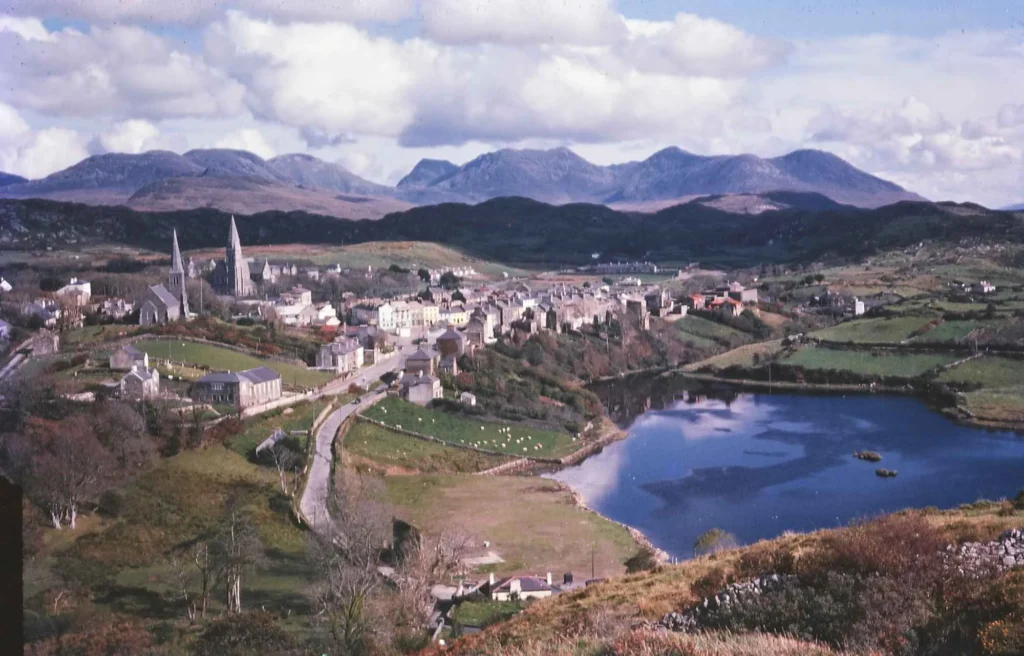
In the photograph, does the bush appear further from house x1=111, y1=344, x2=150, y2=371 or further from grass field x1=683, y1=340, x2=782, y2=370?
grass field x1=683, y1=340, x2=782, y2=370

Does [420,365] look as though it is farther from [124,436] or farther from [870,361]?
[870,361]

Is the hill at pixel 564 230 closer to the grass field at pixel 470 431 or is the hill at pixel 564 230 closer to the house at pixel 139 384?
the grass field at pixel 470 431

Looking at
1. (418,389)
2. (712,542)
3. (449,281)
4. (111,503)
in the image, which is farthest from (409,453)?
(449,281)

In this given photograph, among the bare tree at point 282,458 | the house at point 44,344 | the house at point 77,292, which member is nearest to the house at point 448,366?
the house at point 77,292

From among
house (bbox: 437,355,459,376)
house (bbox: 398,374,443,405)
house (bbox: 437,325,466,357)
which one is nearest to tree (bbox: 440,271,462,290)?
house (bbox: 437,325,466,357)

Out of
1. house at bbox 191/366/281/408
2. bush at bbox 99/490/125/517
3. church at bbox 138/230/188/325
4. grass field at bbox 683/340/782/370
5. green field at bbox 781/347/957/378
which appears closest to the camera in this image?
bush at bbox 99/490/125/517

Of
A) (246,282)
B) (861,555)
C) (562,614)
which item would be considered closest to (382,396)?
(562,614)
